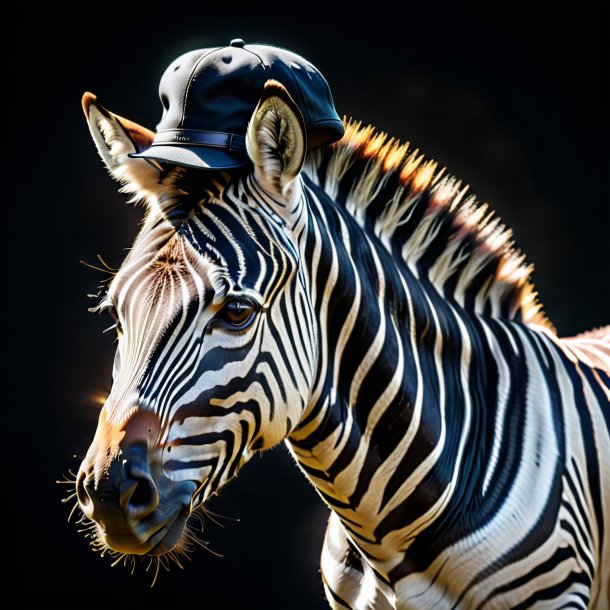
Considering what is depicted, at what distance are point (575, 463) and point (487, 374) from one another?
0.33 metres

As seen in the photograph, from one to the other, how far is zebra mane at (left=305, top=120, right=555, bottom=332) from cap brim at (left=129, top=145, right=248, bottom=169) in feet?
1.03

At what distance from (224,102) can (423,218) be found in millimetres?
659

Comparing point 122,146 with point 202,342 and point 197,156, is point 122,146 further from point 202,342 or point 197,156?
point 202,342

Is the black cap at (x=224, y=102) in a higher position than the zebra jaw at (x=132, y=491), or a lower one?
higher

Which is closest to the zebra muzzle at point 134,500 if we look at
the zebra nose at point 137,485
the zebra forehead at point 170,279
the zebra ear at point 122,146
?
the zebra nose at point 137,485

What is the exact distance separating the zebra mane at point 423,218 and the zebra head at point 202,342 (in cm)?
26

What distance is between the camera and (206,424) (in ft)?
5.28

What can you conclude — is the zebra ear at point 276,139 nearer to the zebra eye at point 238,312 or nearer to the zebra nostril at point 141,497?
the zebra eye at point 238,312

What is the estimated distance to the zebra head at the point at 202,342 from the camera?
1518 mm

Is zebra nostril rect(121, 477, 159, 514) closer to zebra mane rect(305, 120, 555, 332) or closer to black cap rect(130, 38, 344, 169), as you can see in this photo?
black cap rect(130, 38, 344, 169)

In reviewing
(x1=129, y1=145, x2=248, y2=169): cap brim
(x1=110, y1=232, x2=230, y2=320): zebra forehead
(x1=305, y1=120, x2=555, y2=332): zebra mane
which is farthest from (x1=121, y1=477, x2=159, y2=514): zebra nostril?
(x1=305, y1=120, x2=555, y2=332): zebra mane

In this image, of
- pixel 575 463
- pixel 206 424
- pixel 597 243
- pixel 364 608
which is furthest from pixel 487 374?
pixel 597 243

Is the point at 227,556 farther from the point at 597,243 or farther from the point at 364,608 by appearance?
the point at 597,243

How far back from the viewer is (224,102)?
1.87 meters
